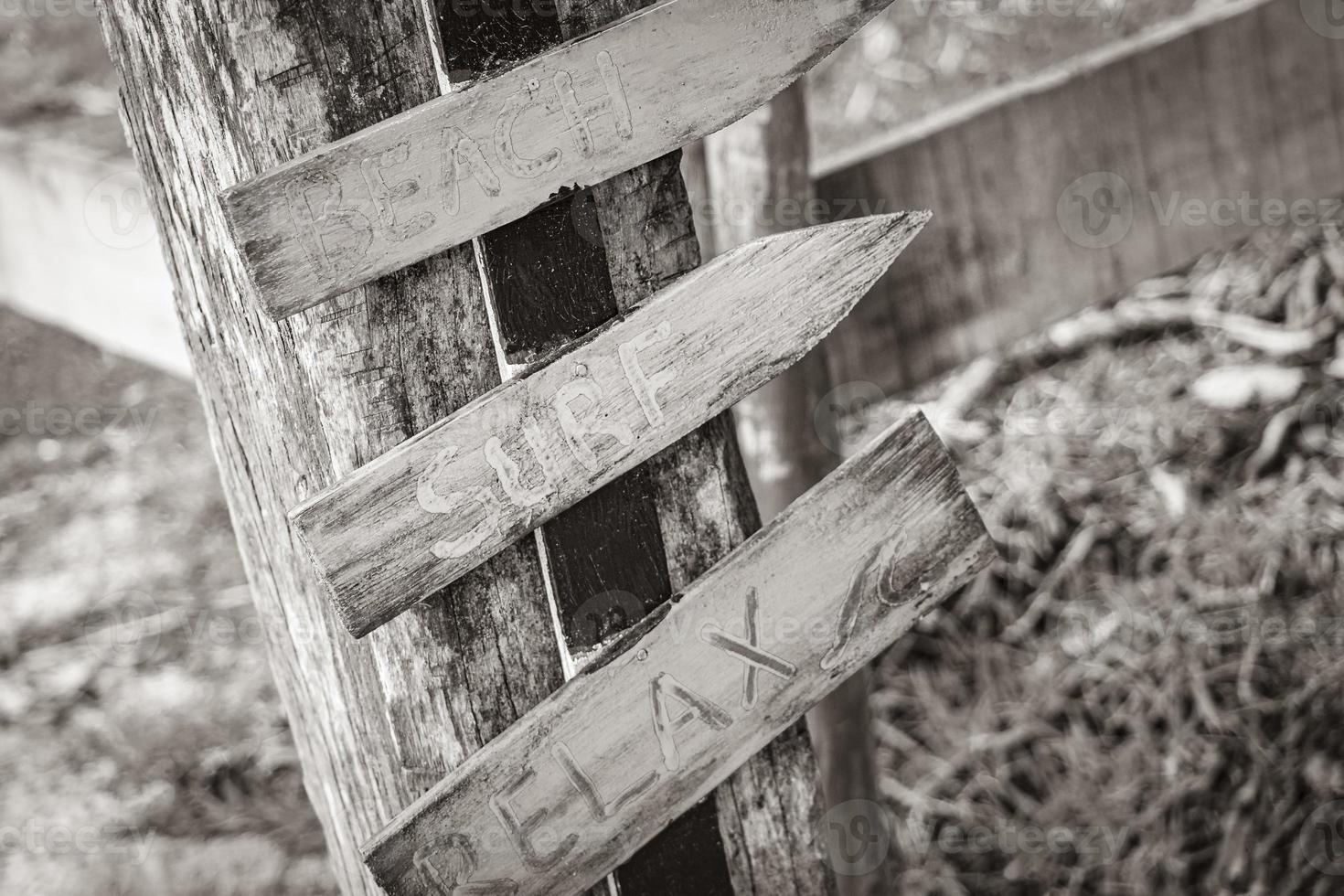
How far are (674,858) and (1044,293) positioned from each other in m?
0.98

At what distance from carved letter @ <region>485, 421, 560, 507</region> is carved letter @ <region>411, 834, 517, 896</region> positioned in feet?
1.19

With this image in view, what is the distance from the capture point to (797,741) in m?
1.30

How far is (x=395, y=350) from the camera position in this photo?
1068mm

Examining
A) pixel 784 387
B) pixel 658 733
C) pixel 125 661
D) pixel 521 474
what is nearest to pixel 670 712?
pixel 658 733

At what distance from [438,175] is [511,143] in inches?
2.9

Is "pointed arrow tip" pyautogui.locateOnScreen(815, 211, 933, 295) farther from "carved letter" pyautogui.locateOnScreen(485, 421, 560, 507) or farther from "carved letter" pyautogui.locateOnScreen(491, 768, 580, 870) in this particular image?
"carved letter" pyautogui.locateOnScreen(491, 768, 580, 870)

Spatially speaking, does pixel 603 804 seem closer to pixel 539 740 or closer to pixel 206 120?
pixel 539 740

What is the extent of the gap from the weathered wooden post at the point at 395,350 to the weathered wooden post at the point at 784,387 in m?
0.54

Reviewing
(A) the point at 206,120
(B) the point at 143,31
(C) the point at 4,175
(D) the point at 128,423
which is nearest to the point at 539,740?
(A) the point at 206,120

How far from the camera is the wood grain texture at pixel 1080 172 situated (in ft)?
Result: 5.11

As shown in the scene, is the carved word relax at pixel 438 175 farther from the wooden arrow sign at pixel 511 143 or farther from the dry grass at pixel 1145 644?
the dry grass at pixel 1145 644

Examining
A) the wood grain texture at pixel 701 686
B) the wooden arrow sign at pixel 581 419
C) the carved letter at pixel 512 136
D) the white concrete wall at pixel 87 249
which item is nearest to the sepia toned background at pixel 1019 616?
the white concrete wall at pixel 87 249

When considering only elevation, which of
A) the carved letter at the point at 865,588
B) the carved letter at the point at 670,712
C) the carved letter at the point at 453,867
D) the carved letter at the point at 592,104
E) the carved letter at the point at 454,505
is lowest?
the carved letter at the point at 453,867

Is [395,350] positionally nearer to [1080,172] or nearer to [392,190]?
[392,190]
